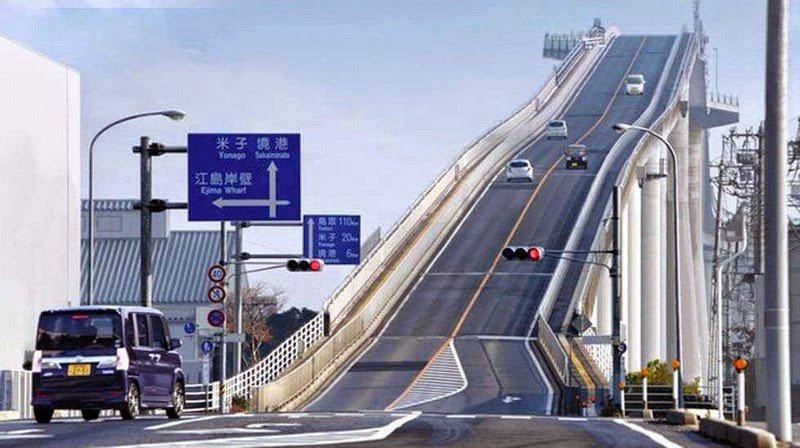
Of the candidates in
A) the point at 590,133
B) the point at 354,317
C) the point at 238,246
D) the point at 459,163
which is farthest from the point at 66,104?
the point at 590,133

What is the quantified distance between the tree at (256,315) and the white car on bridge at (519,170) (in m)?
18.8

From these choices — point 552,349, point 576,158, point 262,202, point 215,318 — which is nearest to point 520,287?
point 552,349

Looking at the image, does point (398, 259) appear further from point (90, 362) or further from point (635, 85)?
point (90, 362)

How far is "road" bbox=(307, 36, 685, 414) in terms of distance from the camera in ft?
220

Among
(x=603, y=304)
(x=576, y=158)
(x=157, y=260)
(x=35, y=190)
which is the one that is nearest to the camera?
(x=35, y=190)

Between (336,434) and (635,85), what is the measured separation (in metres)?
130

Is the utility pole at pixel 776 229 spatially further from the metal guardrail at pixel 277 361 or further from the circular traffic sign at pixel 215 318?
the metal guardrail at pixel 277 361

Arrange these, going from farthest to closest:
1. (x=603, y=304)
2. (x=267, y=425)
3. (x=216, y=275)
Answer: (x=603, y=304)
(x=216, y=275)
(x=267, y=425)

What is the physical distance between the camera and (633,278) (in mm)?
103312

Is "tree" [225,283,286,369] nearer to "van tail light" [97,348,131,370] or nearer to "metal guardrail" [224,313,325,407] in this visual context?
"metal guardrail" [224,313,325,407]

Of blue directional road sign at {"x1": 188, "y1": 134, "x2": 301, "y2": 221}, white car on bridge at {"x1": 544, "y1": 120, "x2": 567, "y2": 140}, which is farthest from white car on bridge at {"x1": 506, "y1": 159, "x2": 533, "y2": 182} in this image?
blue directional road sign at {"x1": 188, "y1": 134, "x2": 301, "y2": 221}

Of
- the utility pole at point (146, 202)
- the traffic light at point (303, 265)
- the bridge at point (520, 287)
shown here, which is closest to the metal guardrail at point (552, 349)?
the bridge at point (520, 287)

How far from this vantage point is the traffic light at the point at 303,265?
5844cm

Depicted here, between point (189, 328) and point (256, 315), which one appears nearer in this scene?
point (189, 328)
